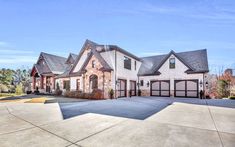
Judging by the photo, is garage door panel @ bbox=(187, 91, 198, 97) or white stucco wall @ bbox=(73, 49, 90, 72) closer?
garage door panel @ bbox=(187, 91, 198, 97)

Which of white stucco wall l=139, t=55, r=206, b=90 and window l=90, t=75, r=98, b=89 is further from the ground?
white stucco wall l=139, t=55, r=206, b=90

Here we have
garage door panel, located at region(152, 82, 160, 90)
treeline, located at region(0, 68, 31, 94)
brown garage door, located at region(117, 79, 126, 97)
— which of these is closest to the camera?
brown garage door, located at region(117, 79, 126, 97)

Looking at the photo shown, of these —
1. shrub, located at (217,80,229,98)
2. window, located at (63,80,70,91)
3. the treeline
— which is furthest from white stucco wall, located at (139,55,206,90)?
the treeline

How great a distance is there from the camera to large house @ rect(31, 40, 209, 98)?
62.7 feet

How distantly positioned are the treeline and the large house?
38.1 ft

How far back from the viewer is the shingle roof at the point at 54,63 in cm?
2799

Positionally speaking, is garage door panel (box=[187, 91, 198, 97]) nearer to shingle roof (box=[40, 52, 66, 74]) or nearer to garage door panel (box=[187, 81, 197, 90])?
garage door panel (box=[187, 81, 197, 90])

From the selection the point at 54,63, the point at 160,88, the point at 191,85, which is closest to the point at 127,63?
the point at 160,88

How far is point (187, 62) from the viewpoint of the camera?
21.7 m

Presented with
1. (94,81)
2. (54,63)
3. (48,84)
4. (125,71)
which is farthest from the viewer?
(54,63)

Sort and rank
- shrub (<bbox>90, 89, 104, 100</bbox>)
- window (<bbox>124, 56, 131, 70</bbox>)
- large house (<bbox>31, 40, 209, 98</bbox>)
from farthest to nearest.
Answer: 1. window (<bbox>124, 56, 131, 70</bbox>)
2. large house (<bbox>31, 40, 209, 98</bbox>)
3. shrub (<bbox>90, 89, 104, 100</bbox>)

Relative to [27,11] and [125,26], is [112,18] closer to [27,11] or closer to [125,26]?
[125,26]

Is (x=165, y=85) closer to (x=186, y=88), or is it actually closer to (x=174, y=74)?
(x=174, y=74)

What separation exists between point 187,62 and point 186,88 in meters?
3.79
